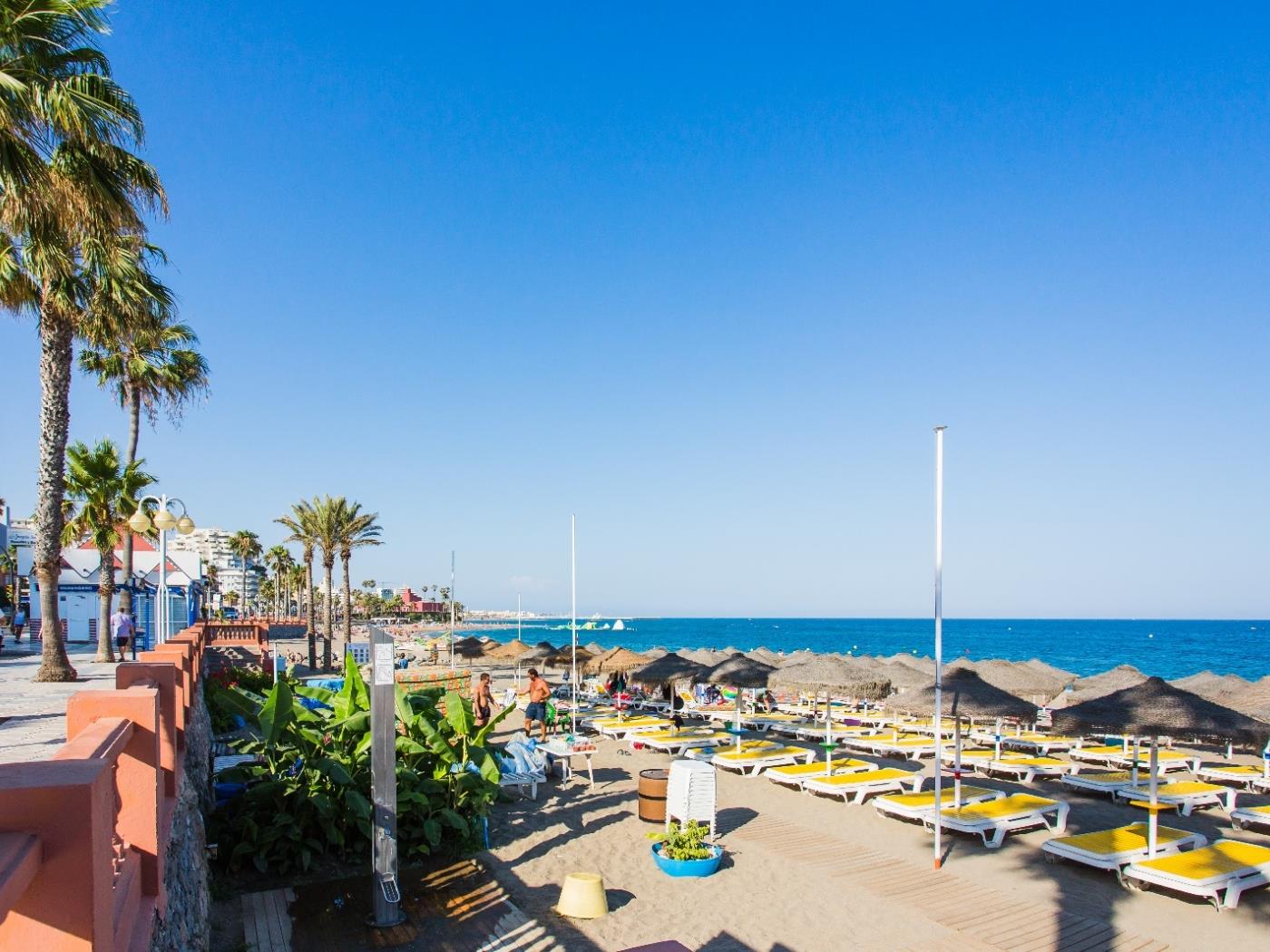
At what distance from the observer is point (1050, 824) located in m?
11.7

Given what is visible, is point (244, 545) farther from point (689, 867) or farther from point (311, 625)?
point (689, 867)

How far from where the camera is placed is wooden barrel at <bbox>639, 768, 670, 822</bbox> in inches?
448

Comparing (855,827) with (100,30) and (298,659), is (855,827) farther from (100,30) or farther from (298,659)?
(298,659)

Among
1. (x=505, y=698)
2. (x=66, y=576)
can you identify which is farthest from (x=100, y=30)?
(x=66, y=576)

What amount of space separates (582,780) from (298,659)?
31633 millimetres

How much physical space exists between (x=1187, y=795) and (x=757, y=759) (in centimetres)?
685

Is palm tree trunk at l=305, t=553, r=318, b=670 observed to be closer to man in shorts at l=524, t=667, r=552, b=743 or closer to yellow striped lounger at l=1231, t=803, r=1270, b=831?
man in shorts at l=524, t=667, r=552, b=743

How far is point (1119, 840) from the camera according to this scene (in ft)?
32.3

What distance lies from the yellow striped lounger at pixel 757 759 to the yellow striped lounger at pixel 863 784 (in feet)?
5.07

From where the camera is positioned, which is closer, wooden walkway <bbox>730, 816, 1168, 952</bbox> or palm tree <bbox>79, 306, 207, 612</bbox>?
wooden walkway <bbox>730, 816, 1168, 952</bbox>

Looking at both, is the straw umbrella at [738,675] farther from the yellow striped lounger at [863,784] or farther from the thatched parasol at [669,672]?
the yellow striped lounger at [863,784]

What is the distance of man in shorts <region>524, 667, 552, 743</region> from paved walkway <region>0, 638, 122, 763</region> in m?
7.43

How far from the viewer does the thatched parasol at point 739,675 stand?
17219 millimetres

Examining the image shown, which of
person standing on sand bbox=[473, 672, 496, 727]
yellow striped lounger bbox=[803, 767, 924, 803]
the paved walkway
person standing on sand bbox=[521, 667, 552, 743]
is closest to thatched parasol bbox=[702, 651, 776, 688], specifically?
yellow striped lounger bbox=[803, 767, 924, 803]
